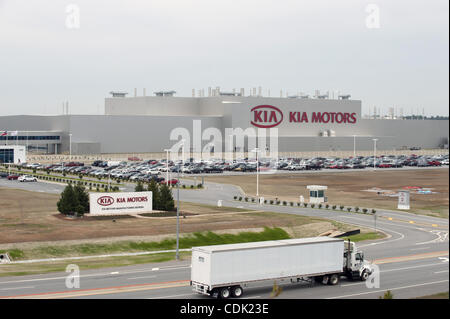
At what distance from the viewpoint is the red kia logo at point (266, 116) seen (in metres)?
192

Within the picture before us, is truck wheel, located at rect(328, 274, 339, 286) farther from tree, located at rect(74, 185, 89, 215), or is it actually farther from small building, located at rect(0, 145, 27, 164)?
small building, located at rect(0, 145, 27, 164)

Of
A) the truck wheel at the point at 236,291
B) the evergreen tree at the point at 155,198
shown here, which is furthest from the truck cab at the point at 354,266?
the evergreen tree at the point at 155,198

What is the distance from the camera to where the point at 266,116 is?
195 metres

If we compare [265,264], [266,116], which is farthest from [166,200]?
[266,116]

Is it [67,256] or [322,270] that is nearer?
[322,270]

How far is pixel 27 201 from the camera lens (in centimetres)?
8244

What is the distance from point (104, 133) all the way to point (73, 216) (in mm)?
103884

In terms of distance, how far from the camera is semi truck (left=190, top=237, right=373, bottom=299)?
35.0 metres

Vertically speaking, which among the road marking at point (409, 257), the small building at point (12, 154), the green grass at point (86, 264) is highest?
the small building at point (12, 154)

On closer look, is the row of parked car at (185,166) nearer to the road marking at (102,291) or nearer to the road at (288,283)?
the road at (288,283)

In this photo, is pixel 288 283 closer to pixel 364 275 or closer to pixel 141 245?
pixel 364 275

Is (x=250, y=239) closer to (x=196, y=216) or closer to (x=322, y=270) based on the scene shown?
(x=196, y=216)

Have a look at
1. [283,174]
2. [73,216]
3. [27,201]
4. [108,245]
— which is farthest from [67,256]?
[283,174]

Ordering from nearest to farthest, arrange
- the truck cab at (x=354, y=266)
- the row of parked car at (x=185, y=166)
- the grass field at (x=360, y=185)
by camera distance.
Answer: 1. the truck cab at (x=354, y=266)
2. the grass field at (x=360, y=185)
3. the row of parked car at (x=185, y=166)
